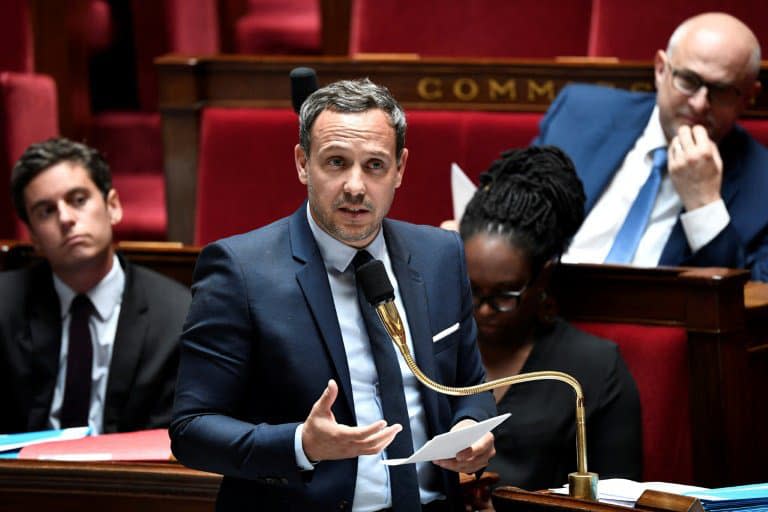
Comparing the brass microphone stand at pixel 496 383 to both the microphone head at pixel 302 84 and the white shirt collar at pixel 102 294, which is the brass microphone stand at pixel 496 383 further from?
the white shirt collar at pixel 102 294

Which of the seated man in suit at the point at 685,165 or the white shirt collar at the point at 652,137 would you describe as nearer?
the seated man in suit at the point at 685,165

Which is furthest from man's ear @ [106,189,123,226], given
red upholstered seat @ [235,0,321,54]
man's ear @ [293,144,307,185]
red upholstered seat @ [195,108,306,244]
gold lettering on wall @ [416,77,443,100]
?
red upholstered seat @ [235,0,321,54]

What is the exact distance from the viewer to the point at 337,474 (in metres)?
0.82

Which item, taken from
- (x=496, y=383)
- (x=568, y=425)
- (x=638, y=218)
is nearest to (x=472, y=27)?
(x=638, y=218)

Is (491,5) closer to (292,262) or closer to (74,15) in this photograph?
(74,15)

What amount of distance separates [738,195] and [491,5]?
53 cm

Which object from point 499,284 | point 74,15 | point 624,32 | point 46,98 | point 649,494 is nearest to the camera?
point 649,494

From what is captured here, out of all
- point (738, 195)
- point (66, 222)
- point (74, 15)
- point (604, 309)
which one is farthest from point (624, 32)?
point (74, 15)

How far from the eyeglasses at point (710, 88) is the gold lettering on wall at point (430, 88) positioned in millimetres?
374

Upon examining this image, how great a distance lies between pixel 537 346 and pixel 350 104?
0.42 m

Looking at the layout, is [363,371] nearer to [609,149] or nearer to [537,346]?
[537,346]

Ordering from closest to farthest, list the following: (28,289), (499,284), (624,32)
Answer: (499,284) → (28,289) → (624,32)

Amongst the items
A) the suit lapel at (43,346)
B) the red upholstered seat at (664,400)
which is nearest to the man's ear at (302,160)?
the red upholstered seat at (664,400)

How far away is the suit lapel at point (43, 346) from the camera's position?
1.34 meters
